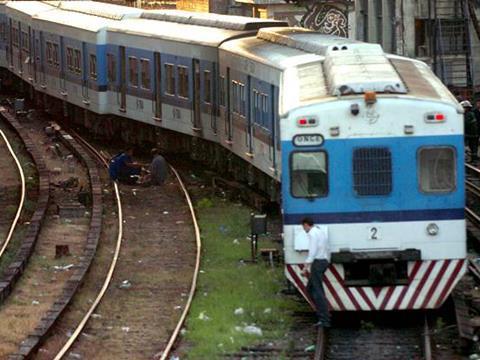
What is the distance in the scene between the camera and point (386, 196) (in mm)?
17062

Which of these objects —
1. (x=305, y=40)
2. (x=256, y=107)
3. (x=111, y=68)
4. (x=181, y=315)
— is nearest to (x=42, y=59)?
(x=111, y=68)

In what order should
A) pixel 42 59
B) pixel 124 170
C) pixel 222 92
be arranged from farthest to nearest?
pixel 42 59 < pixel 124 170 < pixel 222 92

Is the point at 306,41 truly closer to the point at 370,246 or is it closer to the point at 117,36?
the point at 370,246

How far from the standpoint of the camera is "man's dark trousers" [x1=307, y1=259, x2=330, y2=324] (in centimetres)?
1678

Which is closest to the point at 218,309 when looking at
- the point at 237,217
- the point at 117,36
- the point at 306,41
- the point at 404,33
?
the point at 306,41

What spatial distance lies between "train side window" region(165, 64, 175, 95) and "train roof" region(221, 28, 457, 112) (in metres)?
9.24

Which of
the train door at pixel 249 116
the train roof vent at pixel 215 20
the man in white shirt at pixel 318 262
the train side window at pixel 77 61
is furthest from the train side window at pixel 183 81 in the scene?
the man in white shirt at pixel 318 262

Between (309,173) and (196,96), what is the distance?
14291 mm

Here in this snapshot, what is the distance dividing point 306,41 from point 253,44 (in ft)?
12.2

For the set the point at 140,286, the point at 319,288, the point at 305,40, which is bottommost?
the point at 140,286

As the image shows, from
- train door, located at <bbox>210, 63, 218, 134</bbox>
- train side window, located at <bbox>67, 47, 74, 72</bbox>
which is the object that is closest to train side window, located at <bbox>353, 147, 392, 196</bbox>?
train door, located at <bbox>210, 63, 218, 134</bbox>

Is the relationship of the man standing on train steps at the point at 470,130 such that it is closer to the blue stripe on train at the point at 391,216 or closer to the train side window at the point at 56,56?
the blue stripe on train at the point at 391,216

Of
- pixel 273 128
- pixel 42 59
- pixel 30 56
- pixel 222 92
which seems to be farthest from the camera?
pixel 30 56

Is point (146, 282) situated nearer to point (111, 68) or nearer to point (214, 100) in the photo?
point (214, 100)
